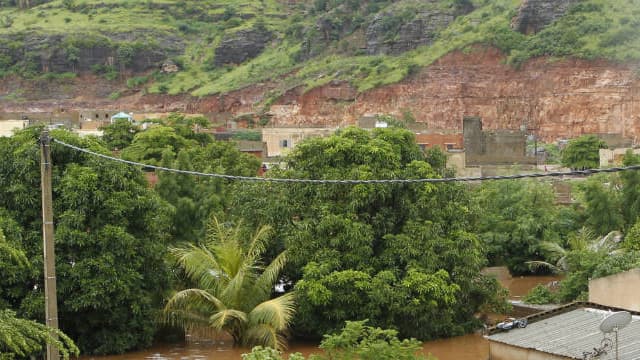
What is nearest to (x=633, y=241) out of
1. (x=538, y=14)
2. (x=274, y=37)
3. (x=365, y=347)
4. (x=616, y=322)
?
(x=616, y=322)

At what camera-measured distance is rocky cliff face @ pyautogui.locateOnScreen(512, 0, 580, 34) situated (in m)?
97.8

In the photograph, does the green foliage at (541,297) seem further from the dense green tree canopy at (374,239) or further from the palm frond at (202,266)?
the palm frond at (202,266)

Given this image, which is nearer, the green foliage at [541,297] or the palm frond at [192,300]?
the palm frond at [192,300]

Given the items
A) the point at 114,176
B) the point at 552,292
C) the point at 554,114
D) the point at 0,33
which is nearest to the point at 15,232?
the point at 114,176

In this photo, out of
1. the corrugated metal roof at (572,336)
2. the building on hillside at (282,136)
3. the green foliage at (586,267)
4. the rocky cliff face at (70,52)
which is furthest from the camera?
the rocky cliff face at (70,52)

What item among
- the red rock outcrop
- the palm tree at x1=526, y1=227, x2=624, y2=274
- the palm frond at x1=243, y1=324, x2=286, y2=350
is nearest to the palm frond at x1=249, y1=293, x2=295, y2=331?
the palm frond at x1=243, y1=324, x2=286, y2=350

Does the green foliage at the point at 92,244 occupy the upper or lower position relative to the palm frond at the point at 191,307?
upper

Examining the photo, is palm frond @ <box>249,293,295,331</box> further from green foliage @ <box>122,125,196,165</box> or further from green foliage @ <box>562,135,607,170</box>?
green foliage @ <box>562,135,607,170</box>

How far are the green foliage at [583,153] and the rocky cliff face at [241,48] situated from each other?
62.8 metres

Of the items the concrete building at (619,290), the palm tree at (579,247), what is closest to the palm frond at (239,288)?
the concrete building at (619,290)

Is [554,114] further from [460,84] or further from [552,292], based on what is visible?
[552,292]

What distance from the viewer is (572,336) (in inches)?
753

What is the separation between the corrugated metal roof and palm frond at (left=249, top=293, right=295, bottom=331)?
617cm

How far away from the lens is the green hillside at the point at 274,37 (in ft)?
313
